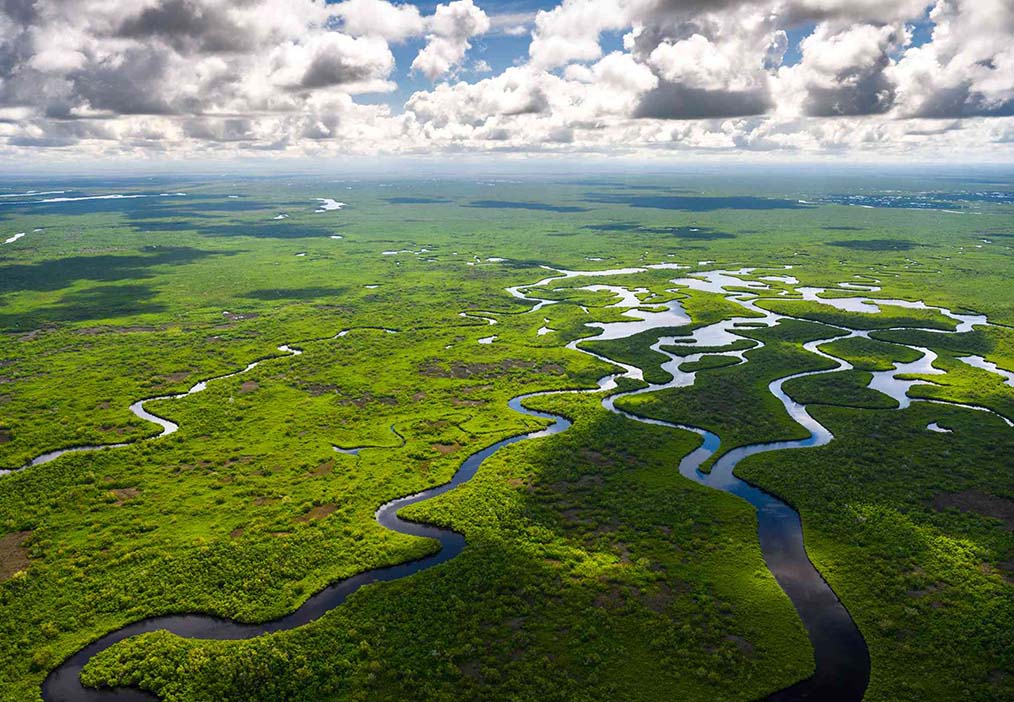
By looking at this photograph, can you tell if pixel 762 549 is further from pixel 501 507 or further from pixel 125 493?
pixel 125 493

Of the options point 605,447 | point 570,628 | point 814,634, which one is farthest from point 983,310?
point 570,628

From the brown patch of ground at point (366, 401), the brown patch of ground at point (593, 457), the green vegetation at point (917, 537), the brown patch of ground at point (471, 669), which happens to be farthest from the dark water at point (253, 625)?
the green vegetation at point (917, 537)

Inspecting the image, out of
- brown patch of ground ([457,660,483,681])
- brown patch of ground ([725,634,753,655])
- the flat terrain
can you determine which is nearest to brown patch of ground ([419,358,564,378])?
the flat terrain

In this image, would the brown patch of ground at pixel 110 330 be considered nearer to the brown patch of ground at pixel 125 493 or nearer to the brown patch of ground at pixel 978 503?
the brown patch of ground at pixel 125 493

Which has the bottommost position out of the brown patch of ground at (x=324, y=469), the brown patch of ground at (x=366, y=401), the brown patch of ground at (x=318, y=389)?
the brown patch of ground at (x=324, y=469)

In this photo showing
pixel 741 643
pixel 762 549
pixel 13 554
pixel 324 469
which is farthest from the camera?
pixel 324 469

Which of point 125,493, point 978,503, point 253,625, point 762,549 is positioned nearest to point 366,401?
point 125,493
